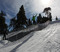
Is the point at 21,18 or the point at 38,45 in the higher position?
the point at 21,18

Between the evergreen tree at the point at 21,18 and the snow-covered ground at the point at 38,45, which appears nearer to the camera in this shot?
the snow-covered ground at the point at 38,45

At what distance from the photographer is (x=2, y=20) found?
1015 inches

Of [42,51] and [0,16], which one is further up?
[0,16]

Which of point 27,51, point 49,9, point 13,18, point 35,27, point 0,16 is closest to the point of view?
point 27,51

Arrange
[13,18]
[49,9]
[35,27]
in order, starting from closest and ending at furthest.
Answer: [35,27] < [13,18] < [49,9]

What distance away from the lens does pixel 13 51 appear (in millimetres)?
7074

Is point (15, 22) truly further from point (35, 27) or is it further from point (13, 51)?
point (13, 51)

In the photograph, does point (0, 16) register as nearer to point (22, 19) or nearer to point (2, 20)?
point (2, 20)

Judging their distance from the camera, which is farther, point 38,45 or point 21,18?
point 21,18

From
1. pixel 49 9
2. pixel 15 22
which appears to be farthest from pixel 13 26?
pixel 49 9

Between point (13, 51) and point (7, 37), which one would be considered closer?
point (13, 51)

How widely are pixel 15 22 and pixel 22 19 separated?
298 centimetres

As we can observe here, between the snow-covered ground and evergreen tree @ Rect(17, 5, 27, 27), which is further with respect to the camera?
evergreen tree @ Rect(17, 5, 27, 27)

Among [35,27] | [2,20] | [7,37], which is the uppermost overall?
[2,20]
